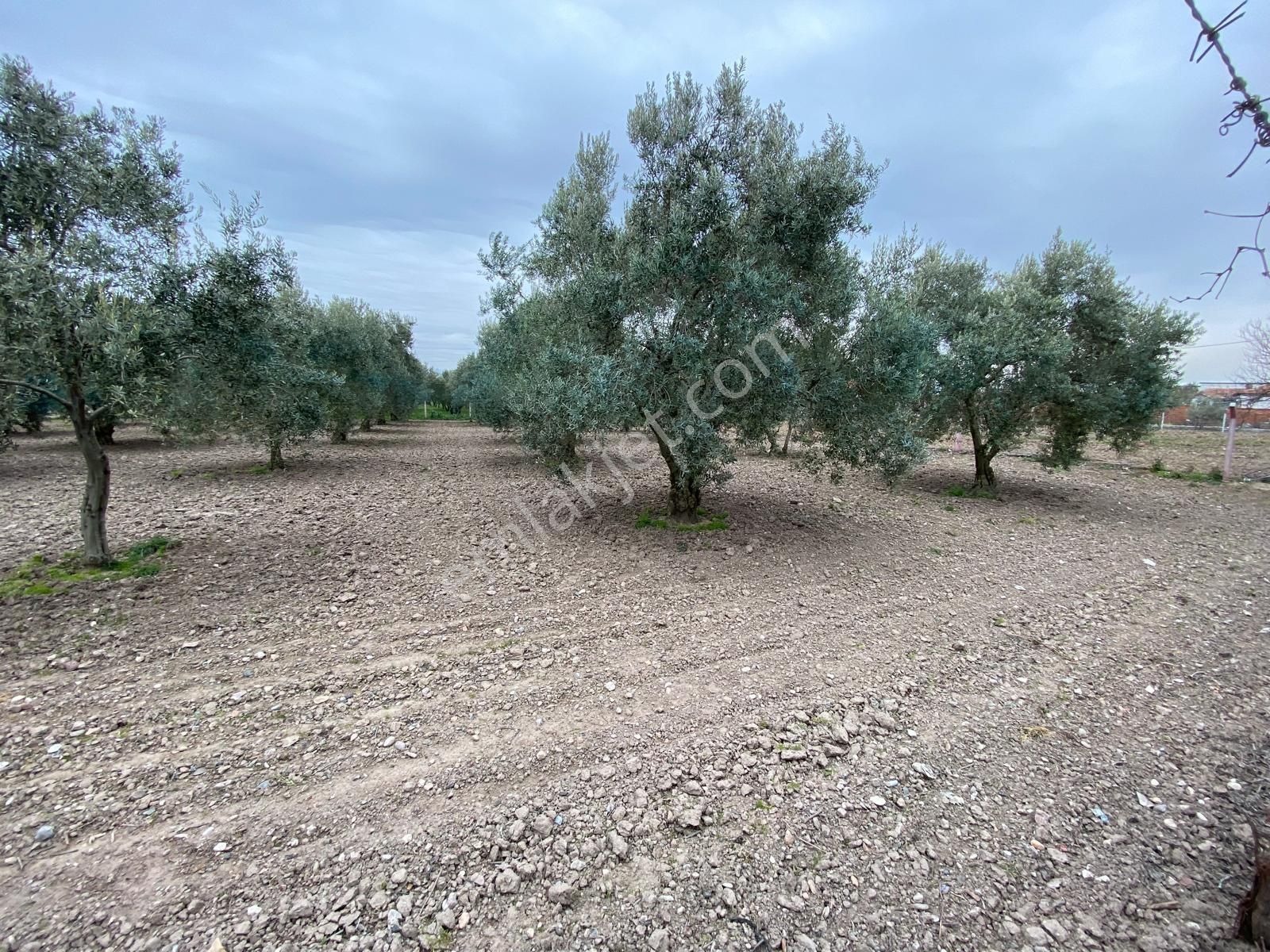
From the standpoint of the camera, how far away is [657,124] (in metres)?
8.18

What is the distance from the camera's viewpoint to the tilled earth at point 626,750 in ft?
8.60

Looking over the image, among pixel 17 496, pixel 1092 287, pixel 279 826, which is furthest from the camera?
pixel 1092 287

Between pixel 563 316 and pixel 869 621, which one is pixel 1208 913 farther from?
pixel 563 316

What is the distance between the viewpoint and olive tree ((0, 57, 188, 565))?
5.11m

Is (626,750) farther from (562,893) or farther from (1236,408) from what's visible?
(1236,408)

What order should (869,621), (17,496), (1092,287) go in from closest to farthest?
1. (869,621)
2. (17,496)
3. (1092,287)

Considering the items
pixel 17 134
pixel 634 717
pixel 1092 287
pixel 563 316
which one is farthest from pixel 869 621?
pixel 1092 287

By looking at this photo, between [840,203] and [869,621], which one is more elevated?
[840,203]

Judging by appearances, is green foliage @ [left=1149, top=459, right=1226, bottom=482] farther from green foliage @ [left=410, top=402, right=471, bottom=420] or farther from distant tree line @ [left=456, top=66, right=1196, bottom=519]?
green foliage @ [left=410, top=402, right=471, bottom=420]

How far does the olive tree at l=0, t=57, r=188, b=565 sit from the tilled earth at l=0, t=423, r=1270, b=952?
2.50m

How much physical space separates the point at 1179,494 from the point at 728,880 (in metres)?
18.5

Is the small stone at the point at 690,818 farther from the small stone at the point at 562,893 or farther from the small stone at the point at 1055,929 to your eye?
the small stone at the point at 1055,929

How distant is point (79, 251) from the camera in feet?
17.8

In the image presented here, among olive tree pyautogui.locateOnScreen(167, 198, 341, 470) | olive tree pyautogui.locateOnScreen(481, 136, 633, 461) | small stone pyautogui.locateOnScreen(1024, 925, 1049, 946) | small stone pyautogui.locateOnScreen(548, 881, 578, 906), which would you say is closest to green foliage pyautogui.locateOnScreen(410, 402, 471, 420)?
olive tree pyautogui.locateOnScreen(481, 136, 633, 461)
